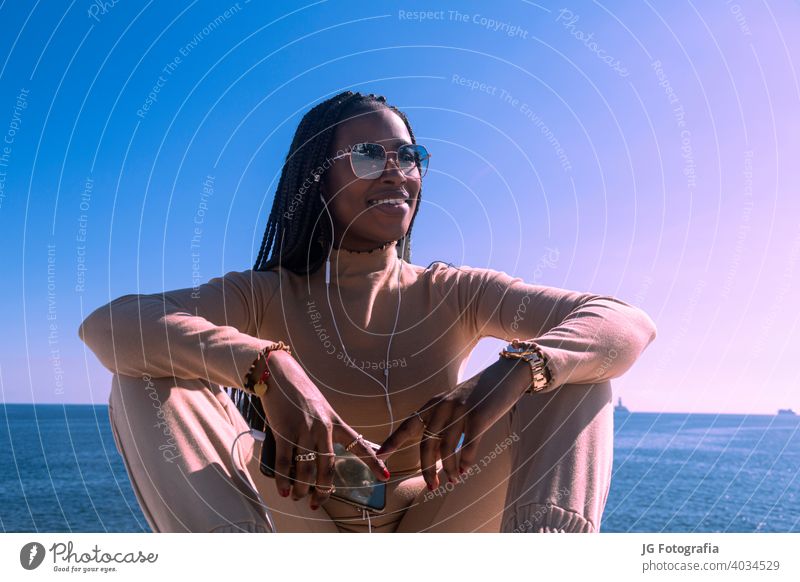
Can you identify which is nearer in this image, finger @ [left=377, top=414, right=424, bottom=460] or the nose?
finger @ [left=377, top=414, right=424, bottom=460]

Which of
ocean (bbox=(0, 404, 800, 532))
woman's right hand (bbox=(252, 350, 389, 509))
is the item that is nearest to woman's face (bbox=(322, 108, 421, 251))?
woman's right hand (bbox=(252, 350, 389, 509))

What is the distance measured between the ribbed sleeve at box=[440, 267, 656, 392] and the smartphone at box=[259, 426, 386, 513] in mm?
619

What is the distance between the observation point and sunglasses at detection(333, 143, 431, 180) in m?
2.84

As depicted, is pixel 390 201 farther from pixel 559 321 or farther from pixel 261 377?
pixel 261 377

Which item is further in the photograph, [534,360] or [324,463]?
[534,360]

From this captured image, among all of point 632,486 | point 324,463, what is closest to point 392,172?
point 324,463

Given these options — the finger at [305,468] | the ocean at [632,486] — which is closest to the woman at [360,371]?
the finger at [305,468]

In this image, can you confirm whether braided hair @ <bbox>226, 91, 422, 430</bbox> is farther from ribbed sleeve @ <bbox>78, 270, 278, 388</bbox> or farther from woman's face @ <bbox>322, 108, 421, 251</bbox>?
ribbed sleeve @ <bbox>78, 270, 278, 388</bbox>

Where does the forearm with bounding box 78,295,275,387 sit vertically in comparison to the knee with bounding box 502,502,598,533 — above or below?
above

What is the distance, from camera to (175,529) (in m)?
2.10

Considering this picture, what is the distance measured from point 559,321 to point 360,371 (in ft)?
2.39

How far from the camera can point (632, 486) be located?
6731cm
